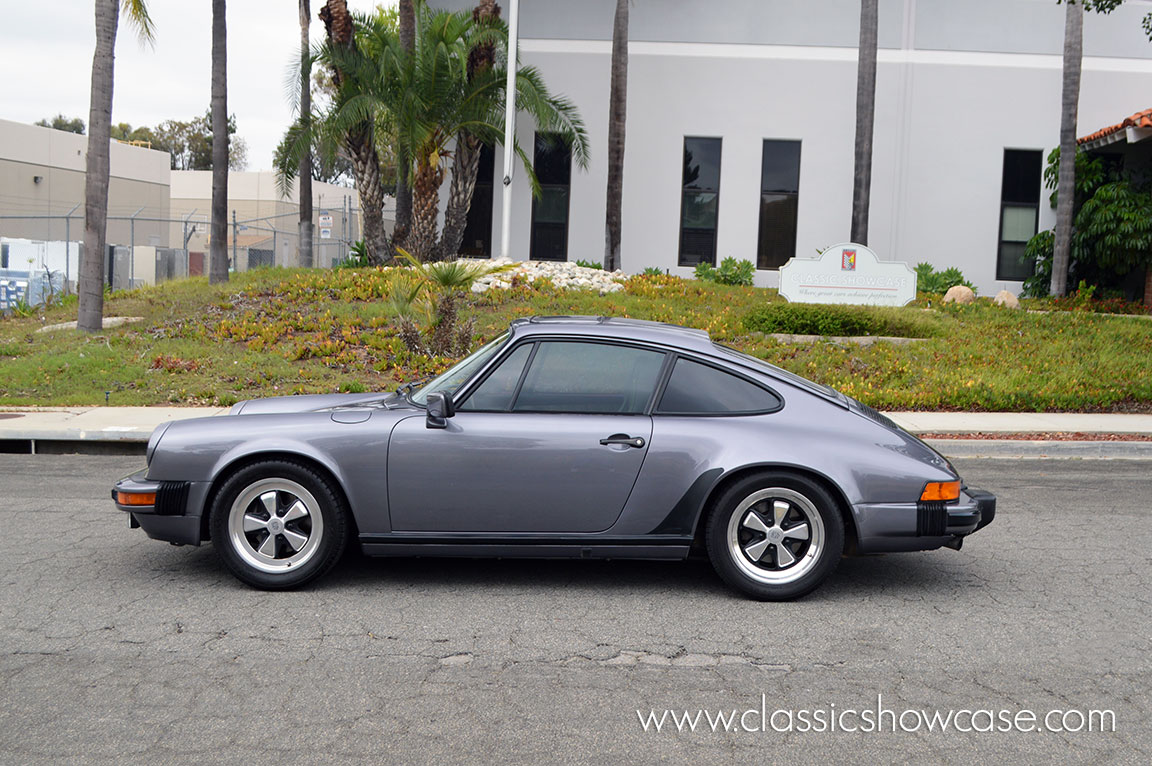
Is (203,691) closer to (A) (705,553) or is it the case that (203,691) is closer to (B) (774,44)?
(A) (705,553)

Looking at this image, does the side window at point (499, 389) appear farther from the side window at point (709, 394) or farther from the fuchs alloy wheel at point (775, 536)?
the fuchs alloy wheel at point (775, 536)

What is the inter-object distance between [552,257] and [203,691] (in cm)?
2243

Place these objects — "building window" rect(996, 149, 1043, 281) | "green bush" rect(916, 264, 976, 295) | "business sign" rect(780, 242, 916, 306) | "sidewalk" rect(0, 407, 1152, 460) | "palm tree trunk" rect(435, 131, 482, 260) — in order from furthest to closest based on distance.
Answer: "building window" rect(996, 149, 1043, 281)
"green bush" rect(916, 264, 976, 295)
"palm tree trunk" rect(435, 131, 482, 260)
"business sign" rect(780, 242, 916, 306)
"sidewalk" rect(0, 407, 1152, 460)

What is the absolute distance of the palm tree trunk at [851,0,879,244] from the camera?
20.2m

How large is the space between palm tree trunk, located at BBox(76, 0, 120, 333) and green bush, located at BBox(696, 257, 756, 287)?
12.8 m

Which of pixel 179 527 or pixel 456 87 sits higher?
pixel 456 87

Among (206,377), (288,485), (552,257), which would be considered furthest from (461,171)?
(288,485)

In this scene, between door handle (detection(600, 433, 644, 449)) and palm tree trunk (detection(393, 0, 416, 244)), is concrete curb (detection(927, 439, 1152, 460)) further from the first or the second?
palm tree trunk (detection(393, 0, 416, 244))

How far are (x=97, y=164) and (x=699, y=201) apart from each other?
1443 cm

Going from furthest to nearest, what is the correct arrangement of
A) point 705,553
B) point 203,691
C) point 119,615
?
point 705,553, point 119,615, point 203,691

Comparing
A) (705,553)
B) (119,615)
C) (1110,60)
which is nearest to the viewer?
(119,615)

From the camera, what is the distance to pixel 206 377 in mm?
13547

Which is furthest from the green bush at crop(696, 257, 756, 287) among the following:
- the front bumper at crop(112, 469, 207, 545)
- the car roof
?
the front bumper at crop(112, 469, 207, 545)

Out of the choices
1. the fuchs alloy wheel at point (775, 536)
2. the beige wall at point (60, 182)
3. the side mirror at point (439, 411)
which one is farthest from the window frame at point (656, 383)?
the beige wall at point (60, 182)
